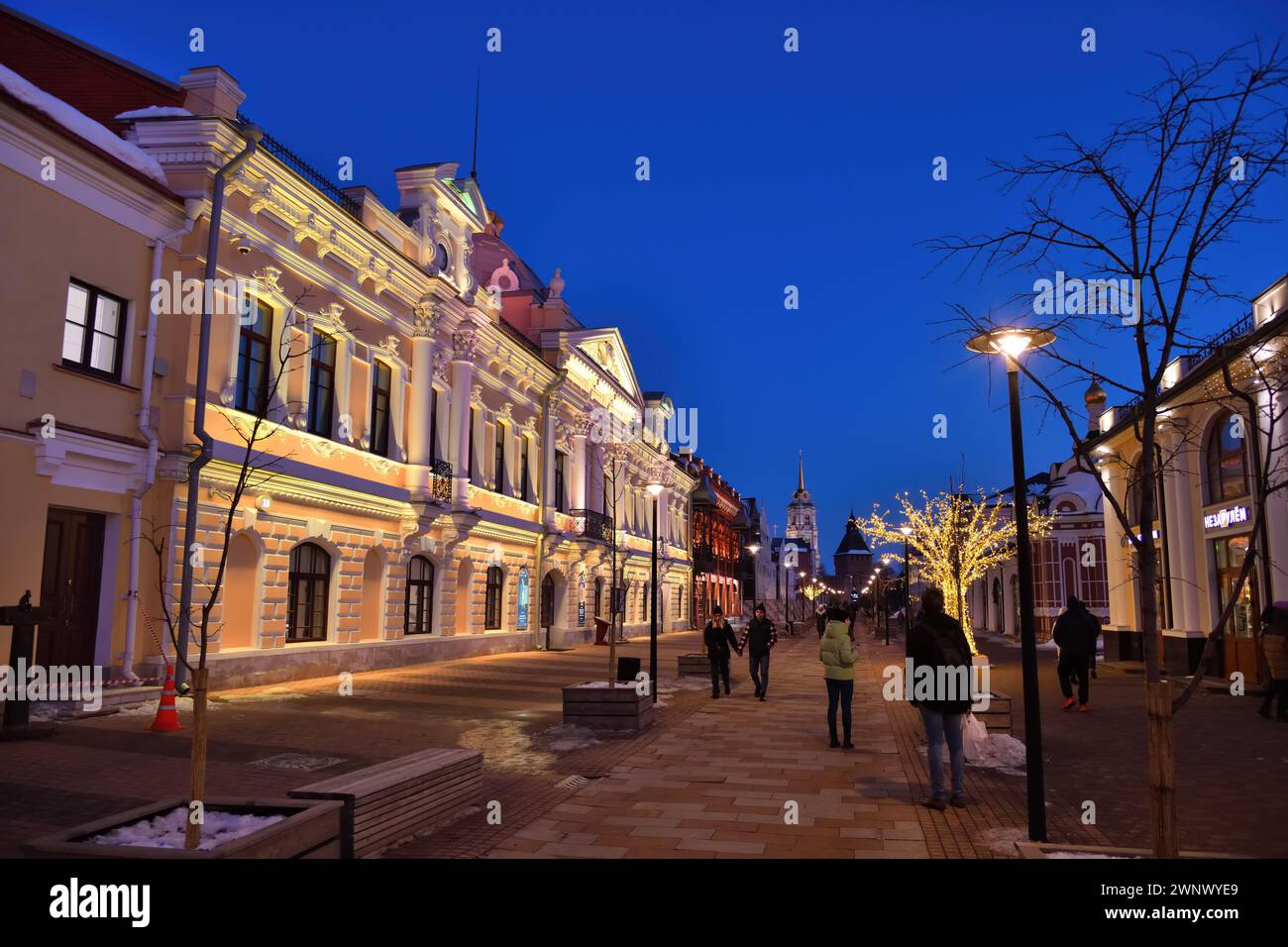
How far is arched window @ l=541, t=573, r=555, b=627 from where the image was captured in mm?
32000

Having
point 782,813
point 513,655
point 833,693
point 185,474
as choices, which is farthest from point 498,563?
point 782,813

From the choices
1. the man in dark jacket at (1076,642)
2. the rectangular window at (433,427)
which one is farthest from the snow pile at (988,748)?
the rectangular window at (433,427)

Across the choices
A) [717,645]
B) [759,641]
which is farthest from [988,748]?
[717,645]

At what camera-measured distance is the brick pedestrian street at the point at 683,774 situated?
6.62m

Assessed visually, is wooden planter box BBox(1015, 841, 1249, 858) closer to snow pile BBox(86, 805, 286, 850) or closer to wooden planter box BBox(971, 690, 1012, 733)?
snow pile BBox(86, 805, 286, 850)

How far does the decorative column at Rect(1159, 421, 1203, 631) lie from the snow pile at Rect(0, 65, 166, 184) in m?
22.1

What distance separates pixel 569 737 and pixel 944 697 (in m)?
→ 5.36

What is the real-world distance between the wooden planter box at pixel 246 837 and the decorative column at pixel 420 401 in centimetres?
1669

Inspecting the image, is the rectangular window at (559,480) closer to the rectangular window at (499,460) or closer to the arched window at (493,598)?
the rectangular window at (499,460)

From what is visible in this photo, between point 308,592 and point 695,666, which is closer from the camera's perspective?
point 308,592

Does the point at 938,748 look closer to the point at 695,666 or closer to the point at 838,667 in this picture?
the point at 838,667

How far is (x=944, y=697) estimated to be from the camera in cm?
783

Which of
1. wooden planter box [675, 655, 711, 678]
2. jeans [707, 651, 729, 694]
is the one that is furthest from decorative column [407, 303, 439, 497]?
jeans [707, 651, 729, 694]

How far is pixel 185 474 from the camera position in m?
14.6
